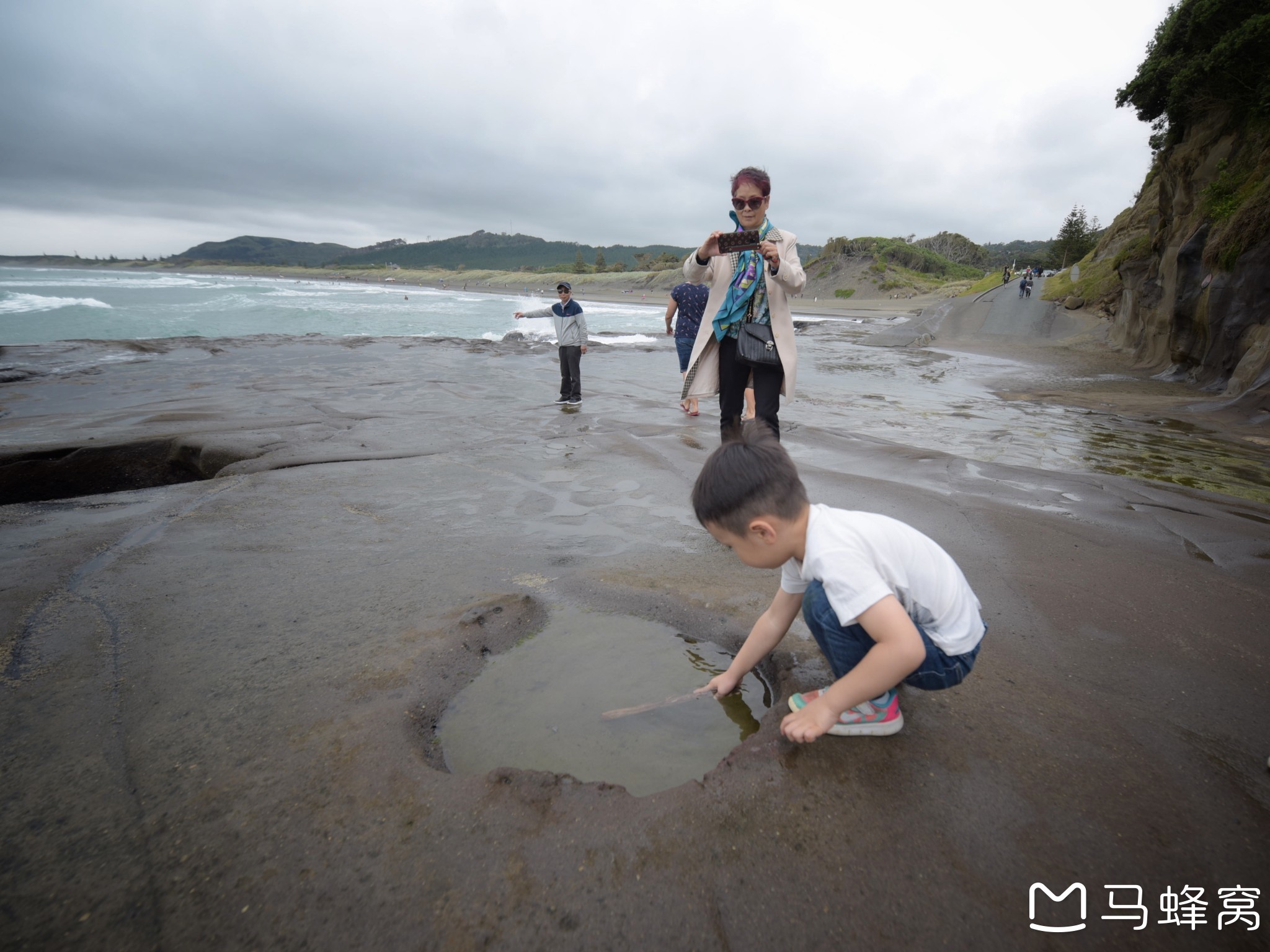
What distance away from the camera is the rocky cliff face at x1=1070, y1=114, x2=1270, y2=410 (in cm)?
799

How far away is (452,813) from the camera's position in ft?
4.95

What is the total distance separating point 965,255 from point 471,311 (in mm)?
64463

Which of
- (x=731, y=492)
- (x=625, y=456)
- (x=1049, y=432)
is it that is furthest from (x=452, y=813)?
(x=1049, y=432)

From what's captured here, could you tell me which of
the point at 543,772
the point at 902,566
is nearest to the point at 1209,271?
the point at 902,566

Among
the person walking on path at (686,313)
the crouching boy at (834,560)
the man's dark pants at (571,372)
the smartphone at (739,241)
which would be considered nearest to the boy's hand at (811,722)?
the crouching boy at (834,560)

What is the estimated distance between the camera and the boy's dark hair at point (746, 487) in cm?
156

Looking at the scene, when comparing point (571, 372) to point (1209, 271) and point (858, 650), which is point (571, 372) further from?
point (1209, 271)

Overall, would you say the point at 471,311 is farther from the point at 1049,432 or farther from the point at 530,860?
the point at 530,860

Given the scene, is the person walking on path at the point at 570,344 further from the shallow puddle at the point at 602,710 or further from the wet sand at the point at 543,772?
the shallow puddle at the point at 602,710

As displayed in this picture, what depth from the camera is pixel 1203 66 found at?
11.4m

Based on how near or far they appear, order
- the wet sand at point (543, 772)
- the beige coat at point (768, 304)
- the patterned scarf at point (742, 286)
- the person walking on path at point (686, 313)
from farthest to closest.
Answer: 1. the person walking on path at point (686, 313)
2. the patterned scarf at point (742, 286)
3. the beige coat at point (768, 304)
4. the wet sand at point (543, 772)

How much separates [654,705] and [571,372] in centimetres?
688

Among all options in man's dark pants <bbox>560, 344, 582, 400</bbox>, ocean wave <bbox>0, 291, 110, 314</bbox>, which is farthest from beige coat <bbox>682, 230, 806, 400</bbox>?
ocean wave <bbox>0, 291, 110, 314</bbox>

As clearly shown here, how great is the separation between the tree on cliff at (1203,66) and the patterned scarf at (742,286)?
12.2 metres
